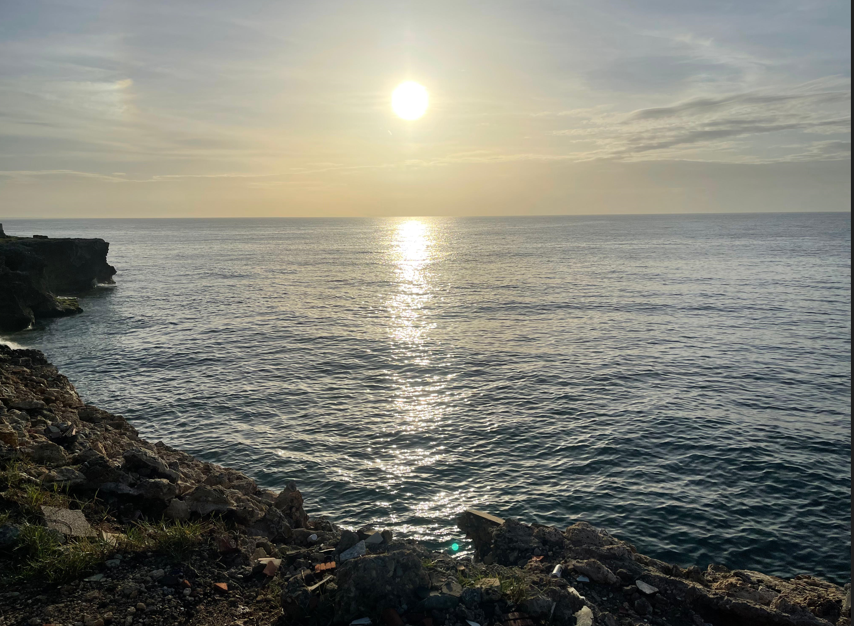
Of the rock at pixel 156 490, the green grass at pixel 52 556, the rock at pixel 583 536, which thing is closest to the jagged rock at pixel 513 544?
the rock at pixel 583 536

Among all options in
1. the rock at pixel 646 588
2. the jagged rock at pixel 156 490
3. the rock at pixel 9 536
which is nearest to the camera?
the rock at pixel 9 536

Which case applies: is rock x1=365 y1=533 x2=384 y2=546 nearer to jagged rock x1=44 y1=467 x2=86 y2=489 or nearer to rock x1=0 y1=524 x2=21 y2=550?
rock x1=0 y1=524 x2=21 y2=550

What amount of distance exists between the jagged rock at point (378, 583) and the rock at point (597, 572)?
4533 mm

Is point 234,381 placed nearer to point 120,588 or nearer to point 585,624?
point 120,588

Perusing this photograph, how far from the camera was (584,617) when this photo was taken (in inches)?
370

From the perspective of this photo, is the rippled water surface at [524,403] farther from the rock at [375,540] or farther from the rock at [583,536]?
the rock at [375,540]

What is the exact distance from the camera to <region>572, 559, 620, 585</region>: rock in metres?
11.7

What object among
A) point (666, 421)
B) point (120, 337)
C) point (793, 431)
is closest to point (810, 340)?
point (793, 431)

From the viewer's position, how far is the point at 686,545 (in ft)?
59.0

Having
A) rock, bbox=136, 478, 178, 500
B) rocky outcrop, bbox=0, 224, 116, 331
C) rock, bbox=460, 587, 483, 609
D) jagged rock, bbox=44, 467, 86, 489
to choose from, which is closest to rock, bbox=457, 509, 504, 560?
rock, bbox=460, 587, 483, 609

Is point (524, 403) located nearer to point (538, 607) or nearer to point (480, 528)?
point (480, 528)

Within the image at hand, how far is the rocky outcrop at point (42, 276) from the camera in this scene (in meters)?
51.3

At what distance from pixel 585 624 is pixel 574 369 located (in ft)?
93.5

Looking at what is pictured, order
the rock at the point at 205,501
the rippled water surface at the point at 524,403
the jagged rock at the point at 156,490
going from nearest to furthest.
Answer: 1. the jagged rock at the point at 156,490
2. the rock at the point at 205,501
3. the rippled water surface at the point at 524,403
